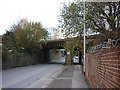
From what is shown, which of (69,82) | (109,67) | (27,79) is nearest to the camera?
(109,67)

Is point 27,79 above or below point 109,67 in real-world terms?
below

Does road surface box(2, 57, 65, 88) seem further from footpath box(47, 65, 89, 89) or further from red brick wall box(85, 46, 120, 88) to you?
red brick wall box(85, 46, 120, 88)

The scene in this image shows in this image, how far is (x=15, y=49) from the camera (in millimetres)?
33688

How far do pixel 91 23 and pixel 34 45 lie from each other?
83.9 feet

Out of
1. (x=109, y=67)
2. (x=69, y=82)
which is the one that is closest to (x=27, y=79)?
(x=69, y=82)

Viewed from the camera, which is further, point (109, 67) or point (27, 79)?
point (27, 79)

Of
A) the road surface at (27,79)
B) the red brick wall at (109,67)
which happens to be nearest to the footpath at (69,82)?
the road surface at (27,79)

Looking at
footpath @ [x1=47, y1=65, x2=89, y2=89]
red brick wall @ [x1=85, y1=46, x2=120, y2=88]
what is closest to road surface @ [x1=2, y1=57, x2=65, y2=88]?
footpath @ [x1=47, y1=65, x2=89, y2=89]

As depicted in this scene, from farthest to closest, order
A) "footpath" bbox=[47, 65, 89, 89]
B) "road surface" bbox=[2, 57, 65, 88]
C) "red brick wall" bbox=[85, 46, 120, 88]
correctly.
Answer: "road surface" bbox=[2, 57, 65, 88], "footpath" bbox=[47, 65, 89, 89], "red brick wall" bbox=[85, 46, 120, 88]

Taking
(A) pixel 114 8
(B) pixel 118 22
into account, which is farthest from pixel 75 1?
(B) pixel 118 22

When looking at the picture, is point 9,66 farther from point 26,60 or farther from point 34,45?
point 34,45

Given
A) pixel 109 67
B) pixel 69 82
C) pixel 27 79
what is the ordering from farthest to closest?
pixel 27 79
pixel 69 82
pixel 109 67

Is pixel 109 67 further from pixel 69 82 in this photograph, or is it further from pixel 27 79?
pixel 27 79

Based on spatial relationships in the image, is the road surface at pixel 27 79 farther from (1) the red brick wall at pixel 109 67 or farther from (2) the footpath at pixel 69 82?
(1) the red brick wall at pixel 109 67
